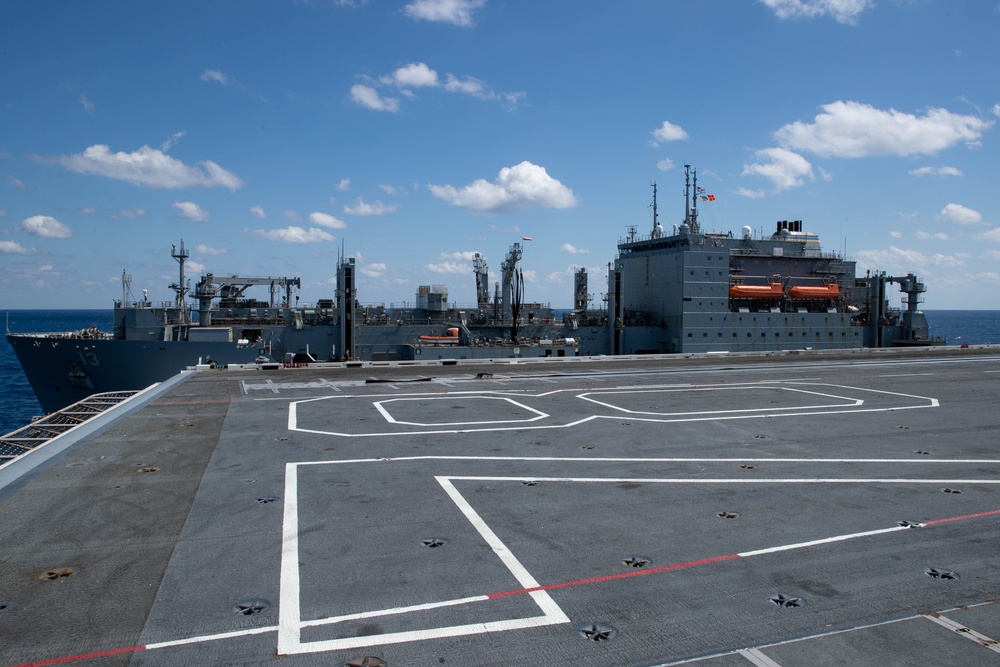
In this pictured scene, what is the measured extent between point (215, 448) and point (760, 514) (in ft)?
27.1

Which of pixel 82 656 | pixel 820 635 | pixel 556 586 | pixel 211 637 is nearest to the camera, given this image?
pixel 82 656

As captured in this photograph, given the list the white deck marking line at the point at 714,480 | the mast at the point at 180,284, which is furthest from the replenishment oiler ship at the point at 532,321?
the white deck marking line at the point at 714,480

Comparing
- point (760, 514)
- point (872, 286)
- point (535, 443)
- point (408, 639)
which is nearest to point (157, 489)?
point (408, 639)

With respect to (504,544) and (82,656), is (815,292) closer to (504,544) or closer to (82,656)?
(504,544)

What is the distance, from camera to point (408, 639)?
437 cm

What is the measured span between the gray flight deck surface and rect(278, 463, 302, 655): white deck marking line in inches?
1.1

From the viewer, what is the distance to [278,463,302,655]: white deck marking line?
4.36m

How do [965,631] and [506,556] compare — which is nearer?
[965,631]

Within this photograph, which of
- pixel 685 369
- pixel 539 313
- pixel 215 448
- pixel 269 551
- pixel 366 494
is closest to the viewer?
pixel 269 551

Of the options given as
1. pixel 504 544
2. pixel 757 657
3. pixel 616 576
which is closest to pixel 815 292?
pixel 504 544

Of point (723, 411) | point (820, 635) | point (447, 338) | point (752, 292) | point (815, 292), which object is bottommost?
point (820, 635)

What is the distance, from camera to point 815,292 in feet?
167

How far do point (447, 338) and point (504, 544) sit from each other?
1519 inches

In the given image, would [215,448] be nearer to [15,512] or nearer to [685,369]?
[15,512]
